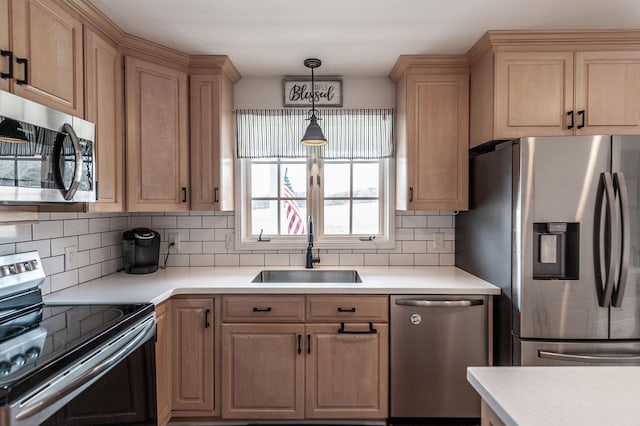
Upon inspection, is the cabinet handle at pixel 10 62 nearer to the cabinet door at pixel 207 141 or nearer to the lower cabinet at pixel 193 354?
the cabinet door at pixel 207 141

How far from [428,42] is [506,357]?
6.14ft

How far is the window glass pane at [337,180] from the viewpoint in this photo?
2908 millimetres

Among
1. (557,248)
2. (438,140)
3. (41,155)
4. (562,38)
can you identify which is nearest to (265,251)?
(438,140)

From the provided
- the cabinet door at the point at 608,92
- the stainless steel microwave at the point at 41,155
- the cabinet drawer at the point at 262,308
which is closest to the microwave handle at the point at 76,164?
the stainless steel microwave at the point at 41,155

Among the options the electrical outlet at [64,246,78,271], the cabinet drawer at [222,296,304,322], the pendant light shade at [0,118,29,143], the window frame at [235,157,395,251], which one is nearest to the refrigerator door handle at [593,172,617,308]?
the window frame at [235,157,395,251]

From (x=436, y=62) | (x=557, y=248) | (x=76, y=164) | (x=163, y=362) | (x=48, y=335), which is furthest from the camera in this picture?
(x=436, y=62)

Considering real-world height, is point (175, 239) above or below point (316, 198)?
below

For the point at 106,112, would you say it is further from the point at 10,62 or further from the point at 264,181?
the point at 264,181

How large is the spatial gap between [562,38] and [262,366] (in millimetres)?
2557

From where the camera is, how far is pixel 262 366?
2154 mm

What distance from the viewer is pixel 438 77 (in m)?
2.48

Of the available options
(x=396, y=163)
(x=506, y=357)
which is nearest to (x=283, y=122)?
(x=396, y=163)

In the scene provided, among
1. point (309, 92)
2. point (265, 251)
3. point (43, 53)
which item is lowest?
point (265, 251)

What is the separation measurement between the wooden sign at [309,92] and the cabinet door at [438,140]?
22.6 inches
